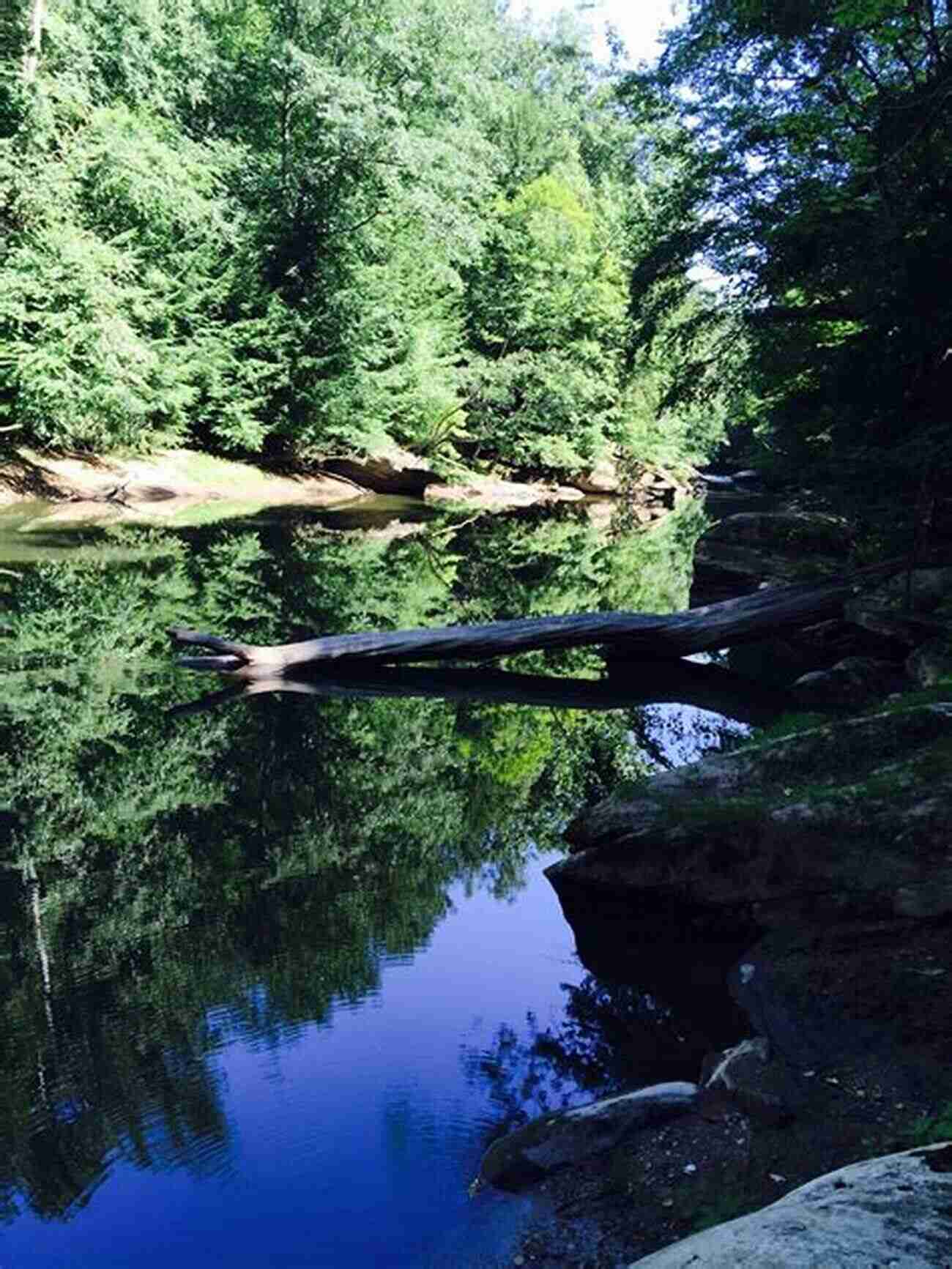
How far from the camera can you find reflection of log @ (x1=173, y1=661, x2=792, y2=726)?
10758mm

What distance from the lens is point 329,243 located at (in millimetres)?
33312

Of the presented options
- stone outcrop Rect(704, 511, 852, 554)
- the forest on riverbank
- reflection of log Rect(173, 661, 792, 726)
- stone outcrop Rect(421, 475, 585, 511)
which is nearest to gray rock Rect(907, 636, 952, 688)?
reflection of log Rect(173, 661, 792, 726)

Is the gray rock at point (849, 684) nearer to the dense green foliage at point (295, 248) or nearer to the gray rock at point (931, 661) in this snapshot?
the gray rock at point (931, 661)

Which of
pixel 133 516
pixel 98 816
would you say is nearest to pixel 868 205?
pixel 98 816

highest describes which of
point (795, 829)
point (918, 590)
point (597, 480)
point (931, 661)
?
point (597, 480)

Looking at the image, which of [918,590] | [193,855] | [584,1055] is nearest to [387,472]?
[918,590]

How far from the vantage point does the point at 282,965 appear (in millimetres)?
5402

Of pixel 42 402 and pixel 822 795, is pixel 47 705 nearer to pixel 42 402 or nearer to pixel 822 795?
pixel 822 795

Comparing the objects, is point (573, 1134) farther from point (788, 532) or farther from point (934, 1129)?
point (788, 532)

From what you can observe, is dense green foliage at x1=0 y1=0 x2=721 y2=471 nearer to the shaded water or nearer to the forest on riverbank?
the forest on riverbank

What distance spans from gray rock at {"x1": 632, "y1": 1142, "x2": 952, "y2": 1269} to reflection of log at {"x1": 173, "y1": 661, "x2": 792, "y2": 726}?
7.70m

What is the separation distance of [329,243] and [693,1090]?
32914 millimetres

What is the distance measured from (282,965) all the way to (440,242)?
104 ft

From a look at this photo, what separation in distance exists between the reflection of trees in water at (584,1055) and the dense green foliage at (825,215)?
17.7 feet
